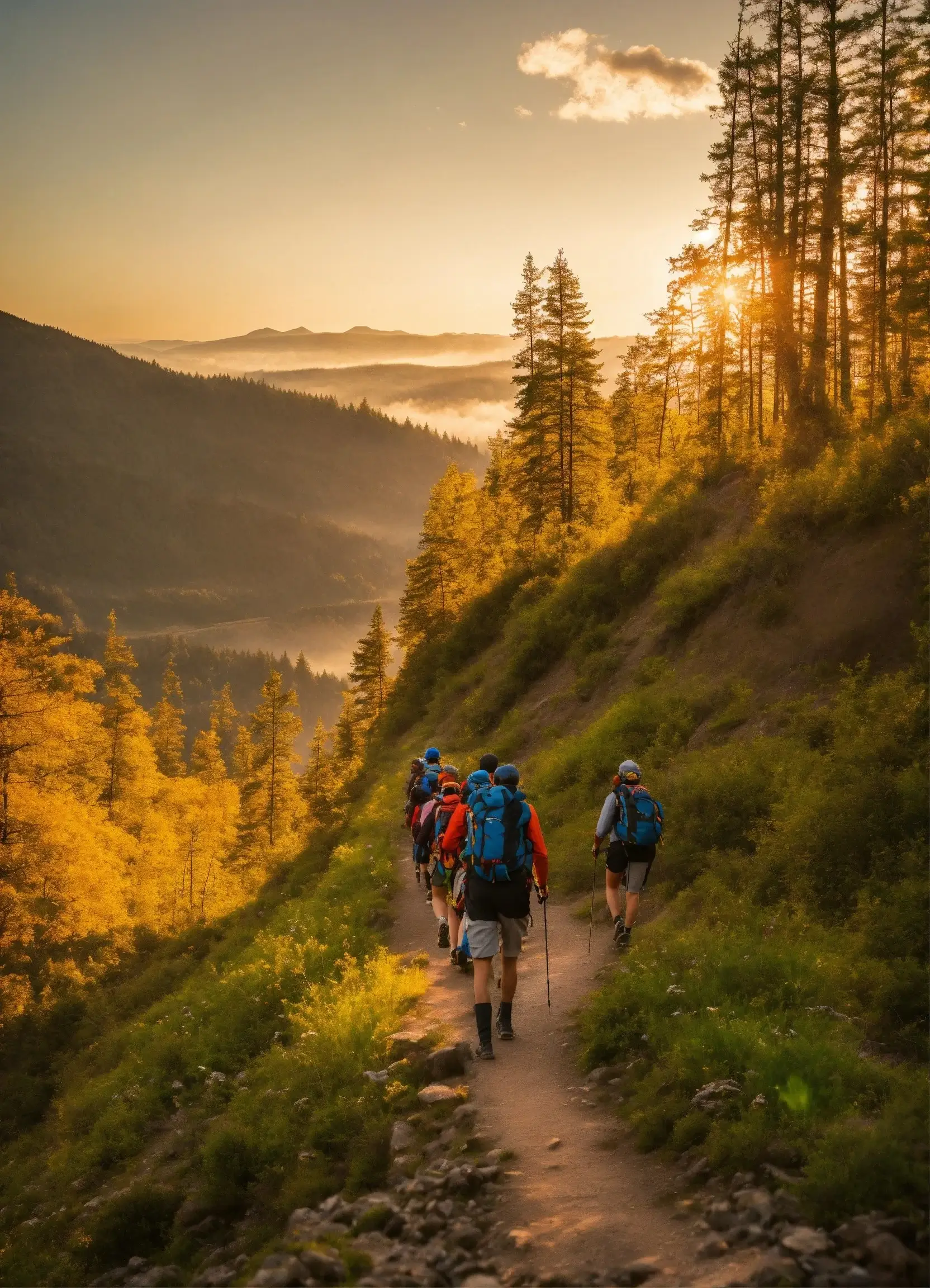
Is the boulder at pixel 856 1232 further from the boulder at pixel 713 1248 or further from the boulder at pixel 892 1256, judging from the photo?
the boulder at pixel 713 1248

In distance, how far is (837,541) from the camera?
19156mm

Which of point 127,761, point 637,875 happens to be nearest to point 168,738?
point 127,761

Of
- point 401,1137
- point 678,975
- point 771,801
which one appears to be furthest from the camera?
point 771,801

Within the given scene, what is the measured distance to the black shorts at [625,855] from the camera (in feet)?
40.3

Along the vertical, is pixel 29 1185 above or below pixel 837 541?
below

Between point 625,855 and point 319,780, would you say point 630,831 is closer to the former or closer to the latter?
point 625,855

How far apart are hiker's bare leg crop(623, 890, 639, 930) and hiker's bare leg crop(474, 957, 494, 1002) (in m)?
3.35

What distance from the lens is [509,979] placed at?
388 inches

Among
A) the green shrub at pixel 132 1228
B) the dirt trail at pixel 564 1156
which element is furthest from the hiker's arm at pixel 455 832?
the green shrub at pixel 132 1228

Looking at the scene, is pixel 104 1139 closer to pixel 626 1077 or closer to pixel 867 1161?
pixel 626 1077

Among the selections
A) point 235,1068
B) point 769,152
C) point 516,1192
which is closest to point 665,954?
point 516,1192

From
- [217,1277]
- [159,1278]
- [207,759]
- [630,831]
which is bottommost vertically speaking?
[207,759]

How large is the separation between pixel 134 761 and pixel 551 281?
99.1 ft

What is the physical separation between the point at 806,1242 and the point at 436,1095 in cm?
417
